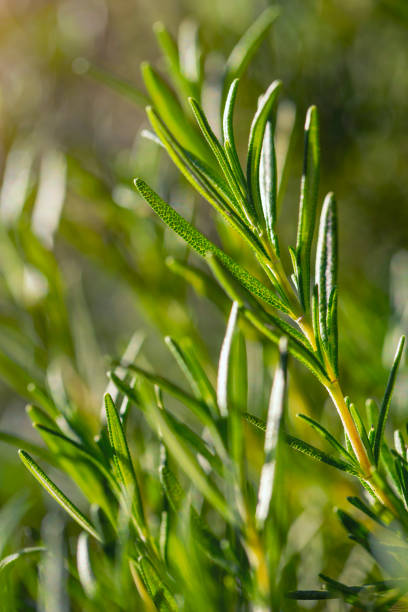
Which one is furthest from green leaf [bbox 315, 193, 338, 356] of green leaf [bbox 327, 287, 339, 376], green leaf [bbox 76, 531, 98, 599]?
green leaf [bbox 76, 531, 98, 599]

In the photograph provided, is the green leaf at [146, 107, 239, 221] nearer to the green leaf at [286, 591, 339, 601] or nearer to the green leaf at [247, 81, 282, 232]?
the green leaf at [247, 81, 282, 232]

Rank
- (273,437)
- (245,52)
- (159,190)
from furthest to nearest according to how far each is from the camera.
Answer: (159,190), (245,52), (273,437)

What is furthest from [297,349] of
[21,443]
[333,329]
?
[21,443]

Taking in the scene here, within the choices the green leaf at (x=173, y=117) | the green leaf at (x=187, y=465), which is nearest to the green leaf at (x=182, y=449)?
the green leaf at (x=187, y=465)

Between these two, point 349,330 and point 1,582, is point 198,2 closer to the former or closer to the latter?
point 349,330

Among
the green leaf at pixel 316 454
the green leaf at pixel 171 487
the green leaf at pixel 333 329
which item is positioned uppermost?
the green leaf at pixel 333 329

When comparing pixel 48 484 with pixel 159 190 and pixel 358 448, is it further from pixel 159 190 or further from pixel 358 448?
pixel 159 190

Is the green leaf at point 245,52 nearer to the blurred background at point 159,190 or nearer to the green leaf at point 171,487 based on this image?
the blurred background at point 159,190
